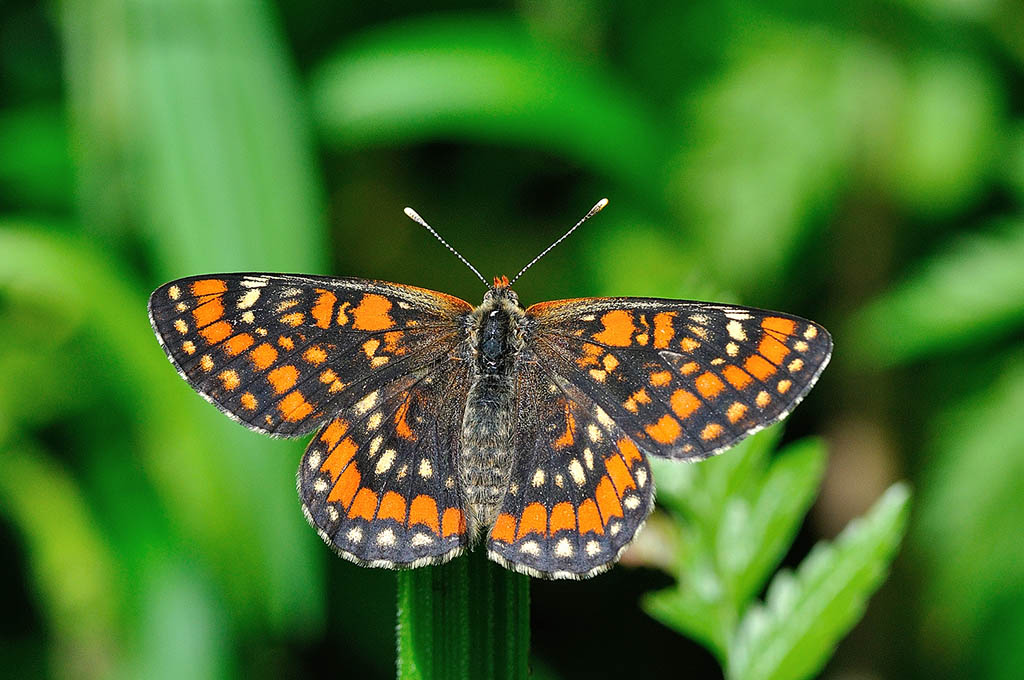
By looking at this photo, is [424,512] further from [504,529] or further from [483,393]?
[483,393]

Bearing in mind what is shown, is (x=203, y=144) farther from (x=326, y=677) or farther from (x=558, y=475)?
(x=326, y=677)

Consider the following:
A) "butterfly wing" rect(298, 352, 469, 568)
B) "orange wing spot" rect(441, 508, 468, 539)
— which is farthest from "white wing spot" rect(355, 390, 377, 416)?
"orange wing spot" rect(441, 508, 468, 539)

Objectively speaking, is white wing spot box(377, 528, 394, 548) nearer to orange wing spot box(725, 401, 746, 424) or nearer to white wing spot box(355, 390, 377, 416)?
white wing spot box(355, 390, 377, 416)

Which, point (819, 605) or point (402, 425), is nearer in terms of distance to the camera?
point (819, 605)

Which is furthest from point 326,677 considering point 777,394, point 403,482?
point 777,394

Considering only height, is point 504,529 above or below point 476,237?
below

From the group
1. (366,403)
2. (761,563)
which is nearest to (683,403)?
(761,563)

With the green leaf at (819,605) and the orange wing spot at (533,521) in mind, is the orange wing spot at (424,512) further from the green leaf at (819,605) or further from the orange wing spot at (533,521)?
the green leaf at (819,605)
